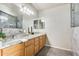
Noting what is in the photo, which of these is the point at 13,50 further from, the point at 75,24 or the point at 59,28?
the point at 75,24

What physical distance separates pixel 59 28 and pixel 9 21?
1508 mm

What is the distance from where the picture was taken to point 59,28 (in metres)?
3.08

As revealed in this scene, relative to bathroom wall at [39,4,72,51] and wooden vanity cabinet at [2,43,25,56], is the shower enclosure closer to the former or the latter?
bathroom wall at [39,4,72,51]

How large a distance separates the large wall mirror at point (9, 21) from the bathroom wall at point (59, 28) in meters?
0.78

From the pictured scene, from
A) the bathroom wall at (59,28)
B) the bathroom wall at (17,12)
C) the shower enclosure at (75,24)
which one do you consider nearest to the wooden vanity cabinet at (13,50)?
A: the bathroom wall at (17,12)

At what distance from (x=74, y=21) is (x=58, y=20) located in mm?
493

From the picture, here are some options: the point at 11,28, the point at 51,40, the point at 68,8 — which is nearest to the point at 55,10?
the point at 68,8

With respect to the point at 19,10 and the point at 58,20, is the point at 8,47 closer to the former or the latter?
the point at 19,10

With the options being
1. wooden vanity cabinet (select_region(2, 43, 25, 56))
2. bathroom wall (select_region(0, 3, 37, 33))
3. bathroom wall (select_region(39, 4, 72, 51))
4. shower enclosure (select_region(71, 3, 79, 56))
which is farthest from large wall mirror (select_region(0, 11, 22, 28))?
shower enclosure (select_region(71, 3, 79, 56))

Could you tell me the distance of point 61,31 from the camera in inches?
120

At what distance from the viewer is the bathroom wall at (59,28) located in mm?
3041

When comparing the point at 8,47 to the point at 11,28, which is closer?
the point at 8,47

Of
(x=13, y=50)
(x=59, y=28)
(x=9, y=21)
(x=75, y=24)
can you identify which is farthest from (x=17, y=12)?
(x=75, y=24)

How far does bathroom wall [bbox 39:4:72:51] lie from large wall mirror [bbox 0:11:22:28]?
0.78m
